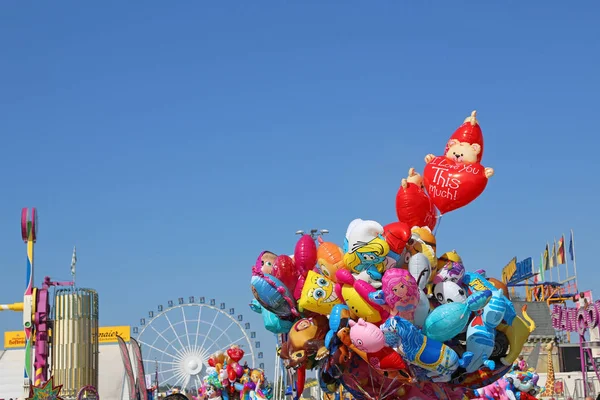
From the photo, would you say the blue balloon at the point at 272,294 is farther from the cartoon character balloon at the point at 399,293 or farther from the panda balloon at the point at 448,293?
the panda balloon at the point at 448,293

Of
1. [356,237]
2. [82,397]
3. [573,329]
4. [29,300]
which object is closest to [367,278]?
[356,237]

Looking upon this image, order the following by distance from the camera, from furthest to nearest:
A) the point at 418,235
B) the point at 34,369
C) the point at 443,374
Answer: the point at 34,369 < the point at 418,235 < the point at 443,374

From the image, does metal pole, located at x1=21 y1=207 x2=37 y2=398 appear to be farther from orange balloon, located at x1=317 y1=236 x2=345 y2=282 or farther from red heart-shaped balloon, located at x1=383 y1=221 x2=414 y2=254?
red heart-shaped balloon, located at x1=383 y1=221 x2=414 y2=254

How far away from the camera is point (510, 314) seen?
18.5 m

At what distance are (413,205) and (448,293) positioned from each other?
218cm

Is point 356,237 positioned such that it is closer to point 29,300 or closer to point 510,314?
point 510,314

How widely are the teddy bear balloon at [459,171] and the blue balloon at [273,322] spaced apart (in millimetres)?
4351

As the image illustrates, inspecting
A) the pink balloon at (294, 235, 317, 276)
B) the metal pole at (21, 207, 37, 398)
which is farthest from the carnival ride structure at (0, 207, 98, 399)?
the pink balloon at (294, 235, 317, 276)

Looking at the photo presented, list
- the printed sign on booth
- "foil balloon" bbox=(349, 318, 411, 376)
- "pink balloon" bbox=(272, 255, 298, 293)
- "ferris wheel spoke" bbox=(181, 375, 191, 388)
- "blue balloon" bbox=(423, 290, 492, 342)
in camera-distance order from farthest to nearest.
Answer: the printed sign on booth → "ferris wheel spoke" bbox=(181, 375, 191, 388) → "pink balloon" bbox=(272, 255, 298, 293) → "blue balloon" bbox=(423, 290, 492, 342) → "foil balloon" bbox=(349, 318, 411, 376)

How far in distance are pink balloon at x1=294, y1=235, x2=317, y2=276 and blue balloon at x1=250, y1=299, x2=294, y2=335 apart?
1289 millimetres

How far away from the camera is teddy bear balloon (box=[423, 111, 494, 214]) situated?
19094 millimetres

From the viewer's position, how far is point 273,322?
68.1 feet


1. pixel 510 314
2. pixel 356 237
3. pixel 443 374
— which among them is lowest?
pixel 443 374

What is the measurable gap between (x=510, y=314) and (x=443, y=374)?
1.94 m
